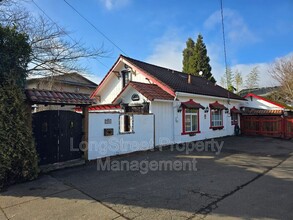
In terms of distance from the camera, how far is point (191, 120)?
1413cm

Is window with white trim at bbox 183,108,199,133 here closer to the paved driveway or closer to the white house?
the white house

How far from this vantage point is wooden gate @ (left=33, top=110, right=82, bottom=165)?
696 cm

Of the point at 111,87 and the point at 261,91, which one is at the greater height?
the point at 261,91

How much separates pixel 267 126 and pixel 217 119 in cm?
441

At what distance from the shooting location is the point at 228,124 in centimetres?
1786

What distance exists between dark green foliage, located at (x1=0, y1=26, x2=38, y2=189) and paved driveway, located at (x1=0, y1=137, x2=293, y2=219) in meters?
0.42

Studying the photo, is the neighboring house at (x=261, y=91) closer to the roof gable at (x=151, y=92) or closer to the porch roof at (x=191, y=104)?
the porch roof at (x=191, y=104)

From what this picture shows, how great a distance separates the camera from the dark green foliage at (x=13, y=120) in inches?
221

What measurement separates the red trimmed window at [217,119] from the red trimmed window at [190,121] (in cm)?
224

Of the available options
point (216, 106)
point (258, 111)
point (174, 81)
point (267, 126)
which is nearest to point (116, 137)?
point (174, 81)

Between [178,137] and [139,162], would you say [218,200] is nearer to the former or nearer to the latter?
[139,162]

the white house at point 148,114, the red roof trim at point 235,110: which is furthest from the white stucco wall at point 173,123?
the red roof trim at point 235,110

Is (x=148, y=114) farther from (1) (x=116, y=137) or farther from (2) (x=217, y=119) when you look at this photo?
(2) (x=217, y=119)

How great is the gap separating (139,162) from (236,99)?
13.9 metres
